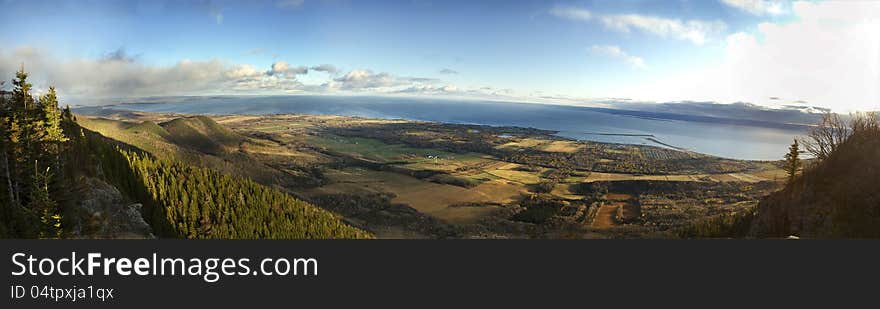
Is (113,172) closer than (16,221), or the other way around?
(16,221)

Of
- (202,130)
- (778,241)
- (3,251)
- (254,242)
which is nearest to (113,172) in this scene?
(3,251)

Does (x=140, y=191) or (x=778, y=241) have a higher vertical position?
(x=778, y=241)

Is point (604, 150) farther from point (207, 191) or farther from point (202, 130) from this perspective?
point (202, 130)

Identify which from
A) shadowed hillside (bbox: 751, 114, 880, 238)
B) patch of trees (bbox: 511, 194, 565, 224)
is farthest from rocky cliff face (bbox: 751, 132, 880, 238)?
patch of trees (bbox: 511, 194, 565, 224)

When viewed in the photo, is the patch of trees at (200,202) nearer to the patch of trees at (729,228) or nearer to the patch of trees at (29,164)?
the patch of trees at (29,164)

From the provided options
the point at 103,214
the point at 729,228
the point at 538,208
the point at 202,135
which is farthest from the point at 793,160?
the point at 202,135

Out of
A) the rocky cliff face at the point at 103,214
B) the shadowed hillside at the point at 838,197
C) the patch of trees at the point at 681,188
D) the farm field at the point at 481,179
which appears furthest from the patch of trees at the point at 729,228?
the patch of trees at the point at 681,188

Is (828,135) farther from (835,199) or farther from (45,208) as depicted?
(45,208)
